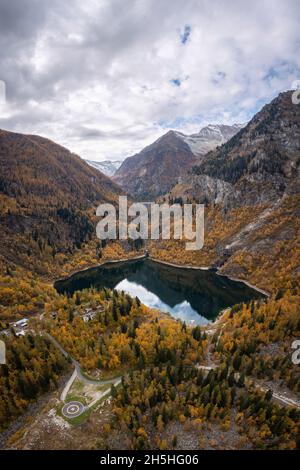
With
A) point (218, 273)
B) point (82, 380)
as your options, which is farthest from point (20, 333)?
point (218, 273)

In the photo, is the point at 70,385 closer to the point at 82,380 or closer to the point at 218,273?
the point at 82,380

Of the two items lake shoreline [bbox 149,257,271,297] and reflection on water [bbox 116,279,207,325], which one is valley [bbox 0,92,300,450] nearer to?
reflection on water [bbox 116,279,207,325]

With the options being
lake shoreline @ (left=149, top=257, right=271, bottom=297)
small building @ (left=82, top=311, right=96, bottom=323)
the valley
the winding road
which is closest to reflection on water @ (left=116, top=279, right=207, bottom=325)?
the valley

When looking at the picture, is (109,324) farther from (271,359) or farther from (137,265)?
(137,265)

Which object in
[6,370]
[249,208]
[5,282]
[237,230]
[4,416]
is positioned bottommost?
[4,416]

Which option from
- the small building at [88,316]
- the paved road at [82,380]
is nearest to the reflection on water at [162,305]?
the small building at [88,316]

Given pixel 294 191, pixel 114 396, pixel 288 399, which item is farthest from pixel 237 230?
pixel 114 396

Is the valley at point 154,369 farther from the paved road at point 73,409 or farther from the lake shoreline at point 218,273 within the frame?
the lake shoreline at point 218,273

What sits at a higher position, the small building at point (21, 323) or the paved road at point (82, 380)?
the small building at point (21, 323)

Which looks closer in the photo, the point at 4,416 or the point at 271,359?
the point at 4,416
